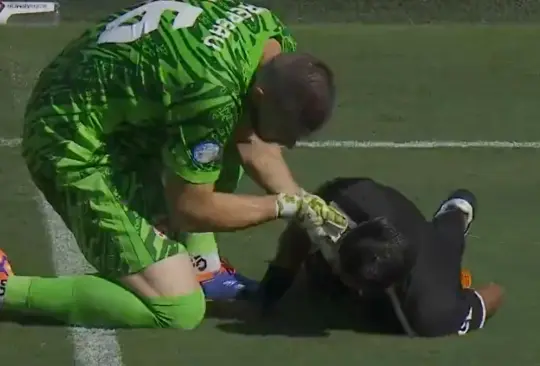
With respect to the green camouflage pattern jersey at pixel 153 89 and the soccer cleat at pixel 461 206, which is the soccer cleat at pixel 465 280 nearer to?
the soccer cleat at pixel 461 206

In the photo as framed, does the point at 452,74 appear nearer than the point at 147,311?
No

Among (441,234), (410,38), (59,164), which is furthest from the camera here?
(410,38)

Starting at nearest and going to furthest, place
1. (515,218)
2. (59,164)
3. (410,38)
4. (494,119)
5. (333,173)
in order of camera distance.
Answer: (59,164)
(515,218)
(333,173)
(494,119)
(410,38)

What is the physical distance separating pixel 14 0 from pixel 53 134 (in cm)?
587

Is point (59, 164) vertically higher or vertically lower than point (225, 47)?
lower

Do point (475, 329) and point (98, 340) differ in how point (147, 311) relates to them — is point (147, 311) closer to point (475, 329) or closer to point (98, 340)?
point (98, 340)

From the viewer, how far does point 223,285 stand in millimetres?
5266

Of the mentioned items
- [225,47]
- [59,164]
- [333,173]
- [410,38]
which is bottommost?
[410,38]

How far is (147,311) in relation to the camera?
4.81 m

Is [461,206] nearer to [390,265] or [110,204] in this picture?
[390,265]

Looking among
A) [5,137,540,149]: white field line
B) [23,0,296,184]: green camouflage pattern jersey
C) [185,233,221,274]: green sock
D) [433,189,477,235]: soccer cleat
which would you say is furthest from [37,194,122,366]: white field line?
[5,137,540,149]: white field line

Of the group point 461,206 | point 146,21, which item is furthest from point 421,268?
point 146,21

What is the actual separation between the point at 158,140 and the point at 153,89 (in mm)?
271

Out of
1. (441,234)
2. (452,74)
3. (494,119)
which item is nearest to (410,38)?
(452,74)
